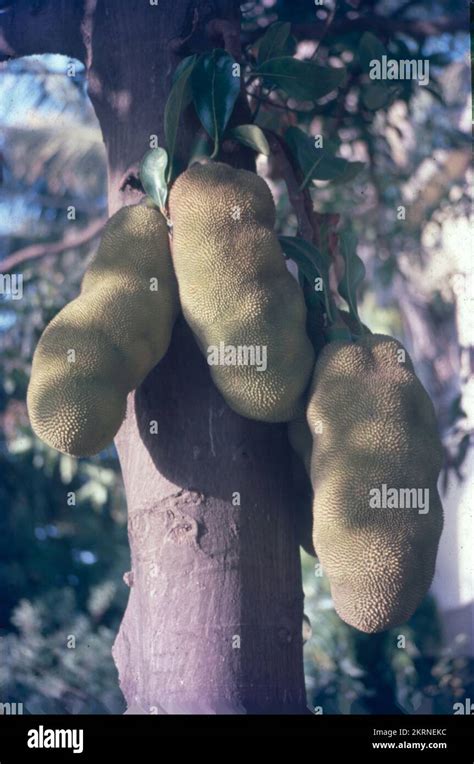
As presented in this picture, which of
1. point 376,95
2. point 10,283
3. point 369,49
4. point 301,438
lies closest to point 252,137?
point 301,438

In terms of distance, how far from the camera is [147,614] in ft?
4.27

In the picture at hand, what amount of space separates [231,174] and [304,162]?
204 mm

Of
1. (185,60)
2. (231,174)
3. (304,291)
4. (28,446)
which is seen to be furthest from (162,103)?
(28,446)

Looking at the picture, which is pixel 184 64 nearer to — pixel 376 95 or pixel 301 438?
pixel 301 438

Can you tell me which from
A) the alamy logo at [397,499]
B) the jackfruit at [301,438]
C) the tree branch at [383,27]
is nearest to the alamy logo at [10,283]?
the tree branch at [383,27]

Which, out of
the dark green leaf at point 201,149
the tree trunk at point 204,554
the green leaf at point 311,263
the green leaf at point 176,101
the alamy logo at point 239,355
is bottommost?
the tree trunk at point 204,554

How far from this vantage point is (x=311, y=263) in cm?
143

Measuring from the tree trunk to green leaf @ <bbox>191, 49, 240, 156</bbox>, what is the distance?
0.16 ft

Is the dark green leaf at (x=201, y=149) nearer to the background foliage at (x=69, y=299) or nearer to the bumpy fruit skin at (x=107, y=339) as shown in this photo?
the bumpy fruit skin at (x=107, y=339)

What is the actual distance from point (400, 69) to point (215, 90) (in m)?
0.78

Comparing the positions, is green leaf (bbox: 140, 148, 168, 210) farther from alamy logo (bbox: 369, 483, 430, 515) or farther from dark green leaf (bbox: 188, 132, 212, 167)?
alamy logo (bbox: 369, 483, 430, 515)

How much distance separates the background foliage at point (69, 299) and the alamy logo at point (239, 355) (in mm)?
1037
